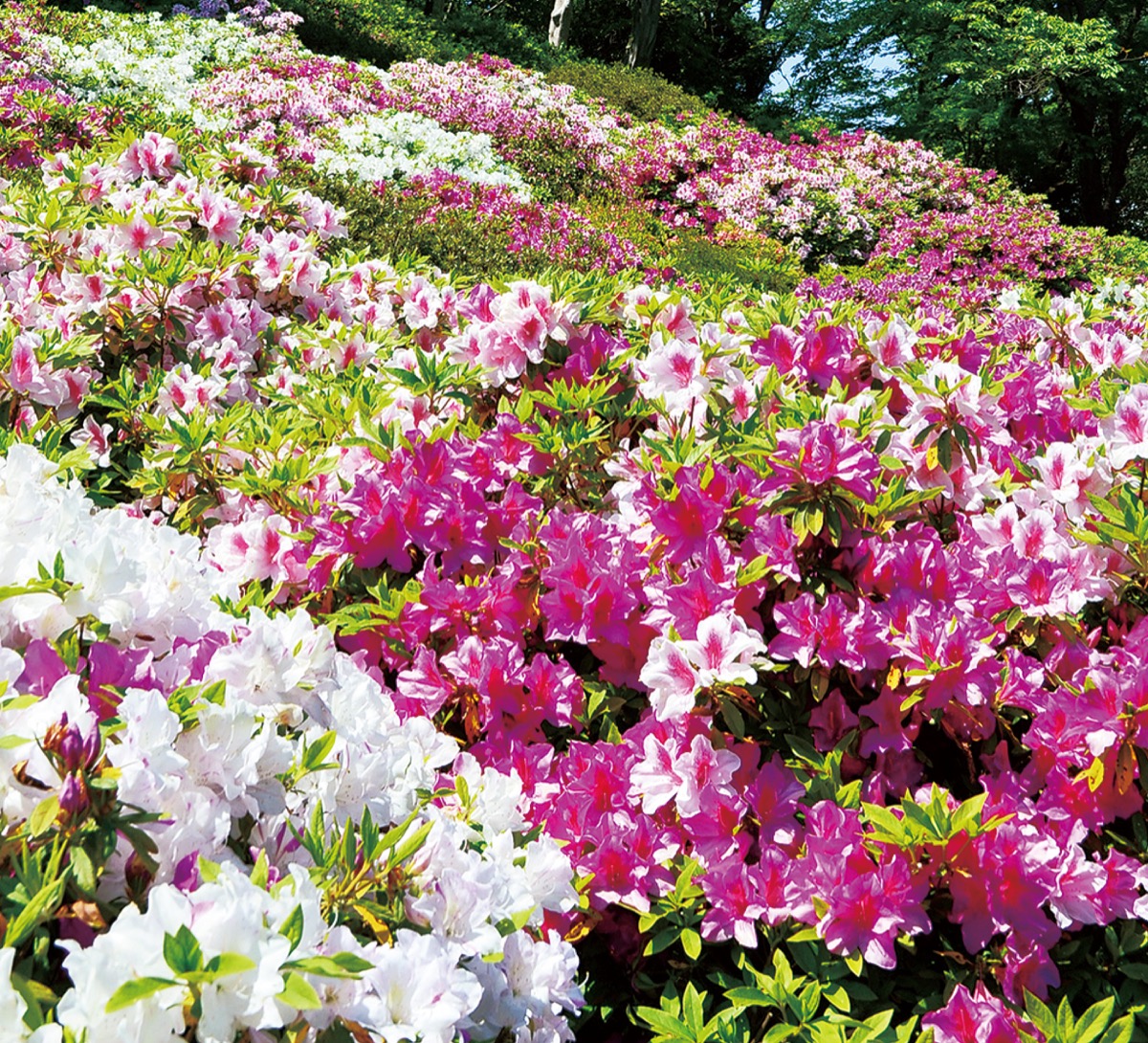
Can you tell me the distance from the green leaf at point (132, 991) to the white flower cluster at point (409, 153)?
6.91m

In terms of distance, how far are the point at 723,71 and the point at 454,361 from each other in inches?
1118

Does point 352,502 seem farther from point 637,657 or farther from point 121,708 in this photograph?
point 121,708

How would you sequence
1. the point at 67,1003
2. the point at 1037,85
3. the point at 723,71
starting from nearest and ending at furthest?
the point at 67,1003 < the point at 1037,85 < the point at 723,71

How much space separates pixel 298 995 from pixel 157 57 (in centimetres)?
1112

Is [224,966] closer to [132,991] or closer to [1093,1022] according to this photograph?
[132,991]

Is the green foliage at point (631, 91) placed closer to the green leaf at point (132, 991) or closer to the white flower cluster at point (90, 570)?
the white flower cluster at point (90, 570)

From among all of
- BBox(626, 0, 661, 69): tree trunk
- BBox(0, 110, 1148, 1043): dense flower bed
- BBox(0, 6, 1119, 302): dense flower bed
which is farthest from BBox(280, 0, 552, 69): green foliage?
BBox(0, 110, 1148, 1043): dense flower bed

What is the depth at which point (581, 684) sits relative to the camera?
5.98 ft

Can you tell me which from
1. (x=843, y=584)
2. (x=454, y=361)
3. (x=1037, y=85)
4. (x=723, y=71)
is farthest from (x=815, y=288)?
(x=723, y=71)

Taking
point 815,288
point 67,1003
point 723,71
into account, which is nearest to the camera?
point 67,1003

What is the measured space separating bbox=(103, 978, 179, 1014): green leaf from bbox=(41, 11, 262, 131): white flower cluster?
738 cm

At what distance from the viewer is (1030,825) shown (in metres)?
1.48

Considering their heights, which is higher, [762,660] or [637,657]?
[762,660]

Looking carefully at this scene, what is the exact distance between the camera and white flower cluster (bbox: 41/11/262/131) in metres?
8.26
